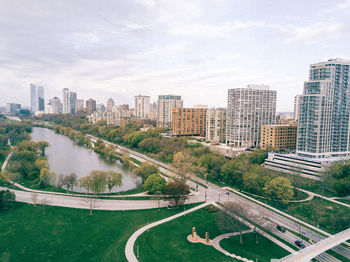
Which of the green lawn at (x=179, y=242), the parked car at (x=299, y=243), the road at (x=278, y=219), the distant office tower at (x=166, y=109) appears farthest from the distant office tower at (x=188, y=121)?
the parked car at (x=299, y=243)

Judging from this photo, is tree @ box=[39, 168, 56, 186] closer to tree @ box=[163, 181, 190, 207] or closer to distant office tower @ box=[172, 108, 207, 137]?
tree @ box=[163, 181, 190, 207]

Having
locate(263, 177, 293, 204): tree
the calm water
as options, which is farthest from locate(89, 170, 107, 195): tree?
locate(263, 177, 293, 204): tree

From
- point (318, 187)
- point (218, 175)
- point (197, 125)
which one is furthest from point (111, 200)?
point (197, 125)

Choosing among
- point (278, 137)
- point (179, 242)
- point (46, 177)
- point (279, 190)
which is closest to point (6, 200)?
point (46, 177)

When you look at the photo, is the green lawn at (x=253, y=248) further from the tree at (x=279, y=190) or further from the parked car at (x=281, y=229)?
the tree at (x=279, y=190)

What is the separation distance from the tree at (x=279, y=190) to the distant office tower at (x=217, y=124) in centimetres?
3479

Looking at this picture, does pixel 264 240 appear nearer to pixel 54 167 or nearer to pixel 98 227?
pixel 98 227

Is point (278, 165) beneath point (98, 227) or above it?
above

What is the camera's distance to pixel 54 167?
160ft

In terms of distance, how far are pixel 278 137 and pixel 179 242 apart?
3781 cm

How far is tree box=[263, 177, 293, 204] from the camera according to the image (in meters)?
28.4

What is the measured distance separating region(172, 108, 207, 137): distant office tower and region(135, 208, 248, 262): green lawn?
5143cm

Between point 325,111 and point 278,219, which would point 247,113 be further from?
point 278,219

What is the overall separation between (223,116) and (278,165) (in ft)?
83.0
